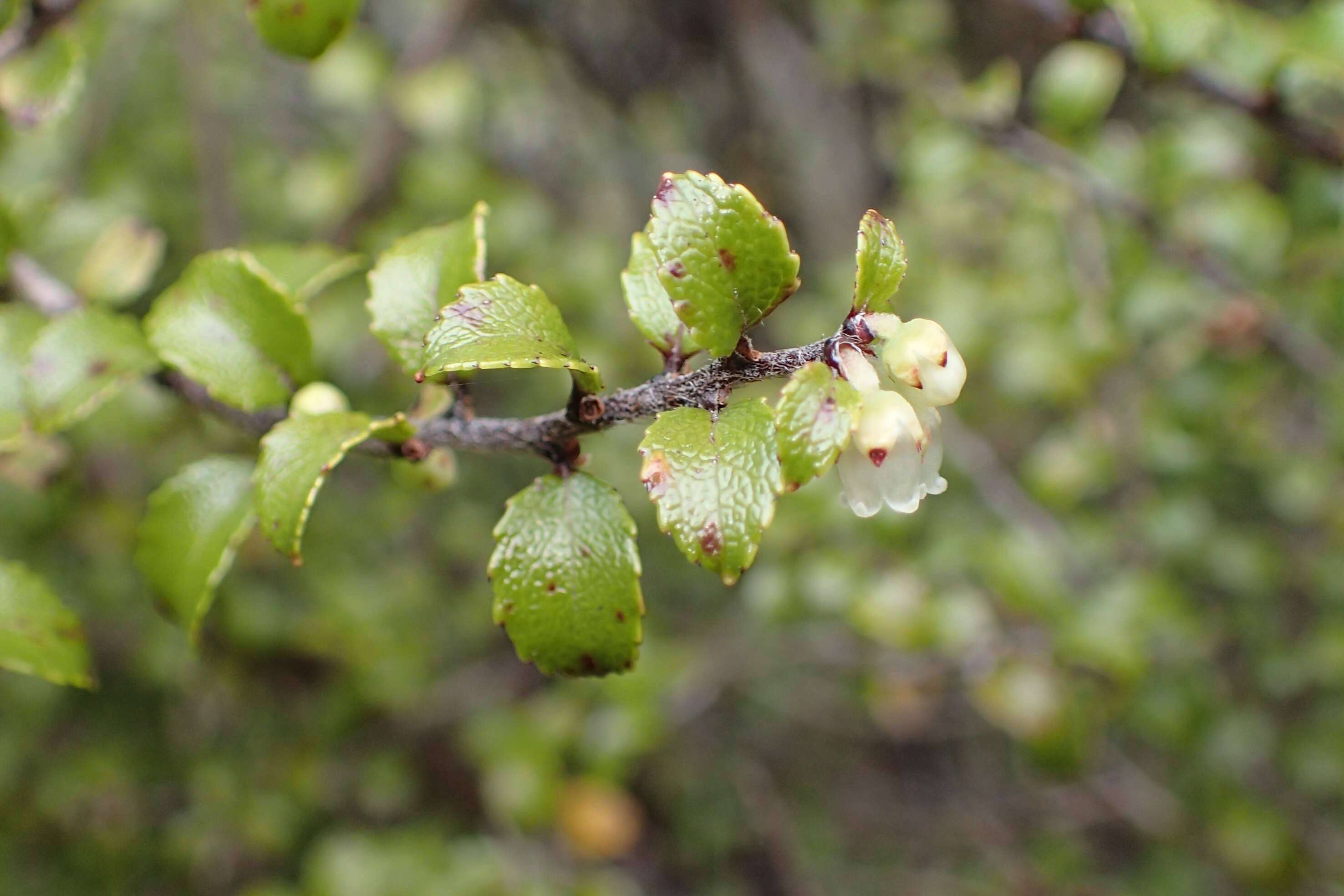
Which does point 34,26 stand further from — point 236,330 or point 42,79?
point 236,330

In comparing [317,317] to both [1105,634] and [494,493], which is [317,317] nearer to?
[494,493]

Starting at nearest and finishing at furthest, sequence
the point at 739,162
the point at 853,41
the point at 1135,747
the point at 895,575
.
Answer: the point at 895,575 < the point at 853,41 < the point at 1135,747 < the point at 739,162

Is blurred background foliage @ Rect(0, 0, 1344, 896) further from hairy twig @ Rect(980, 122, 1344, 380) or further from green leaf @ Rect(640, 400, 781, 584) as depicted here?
green leaf @ Rect(640, 400, 781, 584)

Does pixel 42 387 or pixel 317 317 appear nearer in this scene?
pixel 42 387

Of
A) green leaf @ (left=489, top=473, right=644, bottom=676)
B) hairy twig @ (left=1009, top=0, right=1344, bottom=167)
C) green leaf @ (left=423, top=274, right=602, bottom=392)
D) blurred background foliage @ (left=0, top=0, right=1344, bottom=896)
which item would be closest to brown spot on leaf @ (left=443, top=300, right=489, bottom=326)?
green leaf @ (left=423, top=274, right=602, bottom=392)

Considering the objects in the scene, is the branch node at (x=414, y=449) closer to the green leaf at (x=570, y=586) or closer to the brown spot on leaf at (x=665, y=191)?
the green leaf at (x=570, y=586)

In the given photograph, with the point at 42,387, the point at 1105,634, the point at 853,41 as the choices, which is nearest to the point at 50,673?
the point at 42,387
